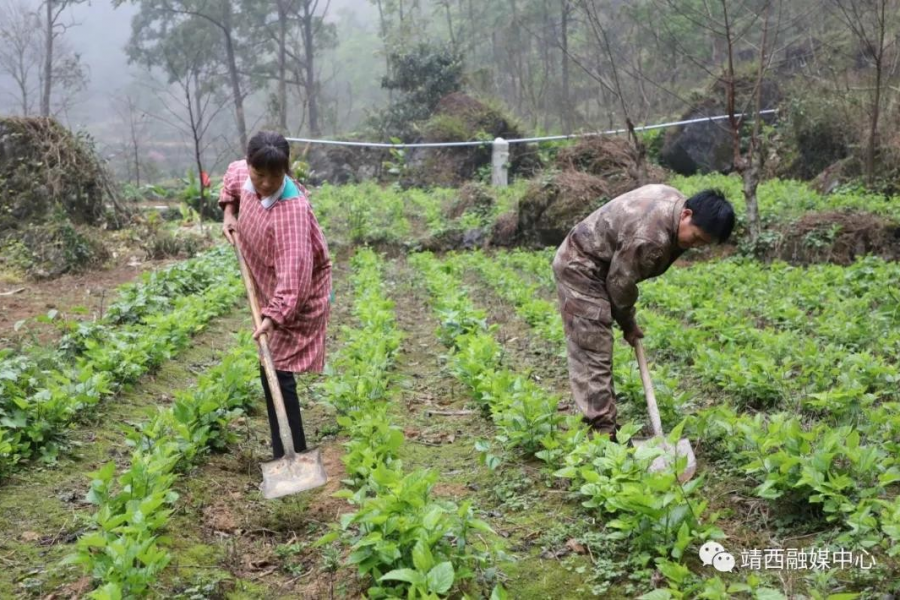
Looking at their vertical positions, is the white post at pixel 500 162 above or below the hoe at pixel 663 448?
above

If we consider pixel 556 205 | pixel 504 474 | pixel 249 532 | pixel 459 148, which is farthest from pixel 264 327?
pixel 459 148

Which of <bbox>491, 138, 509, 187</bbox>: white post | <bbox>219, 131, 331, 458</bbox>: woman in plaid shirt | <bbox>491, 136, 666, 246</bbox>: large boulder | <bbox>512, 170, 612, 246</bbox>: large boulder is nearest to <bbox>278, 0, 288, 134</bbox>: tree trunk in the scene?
<bbox>491, 138, 509, 187</bbox>: white post

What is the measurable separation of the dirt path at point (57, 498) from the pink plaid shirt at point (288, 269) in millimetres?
1199

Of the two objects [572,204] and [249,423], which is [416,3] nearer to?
[572,204]

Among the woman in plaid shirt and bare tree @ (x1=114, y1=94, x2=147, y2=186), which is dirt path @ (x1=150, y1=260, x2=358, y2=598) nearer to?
the woman in plaid shirt

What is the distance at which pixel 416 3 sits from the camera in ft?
125

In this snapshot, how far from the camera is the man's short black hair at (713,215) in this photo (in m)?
3.87

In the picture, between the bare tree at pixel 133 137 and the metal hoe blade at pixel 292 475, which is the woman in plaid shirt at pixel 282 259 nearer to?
the metal hoe blade at pixel 292 475

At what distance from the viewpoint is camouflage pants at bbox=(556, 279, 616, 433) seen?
429 cm

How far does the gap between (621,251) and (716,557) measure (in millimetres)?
1787

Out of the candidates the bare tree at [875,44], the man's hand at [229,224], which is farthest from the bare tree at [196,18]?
the man's hand at [229,224]

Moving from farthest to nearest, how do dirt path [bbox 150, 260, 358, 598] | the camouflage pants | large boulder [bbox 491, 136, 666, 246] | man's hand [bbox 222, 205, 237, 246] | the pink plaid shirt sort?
large boulder [bbox 491, 136, 666, 246], man's hand [bbox 222, 205, 237, 246], the camouflage pants, the pink plaid shirt, dirt path [bbox 150, 260, 358, 598]

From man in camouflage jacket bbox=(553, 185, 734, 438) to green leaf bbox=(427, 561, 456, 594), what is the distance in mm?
1900

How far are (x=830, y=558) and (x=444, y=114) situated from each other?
2189cm
